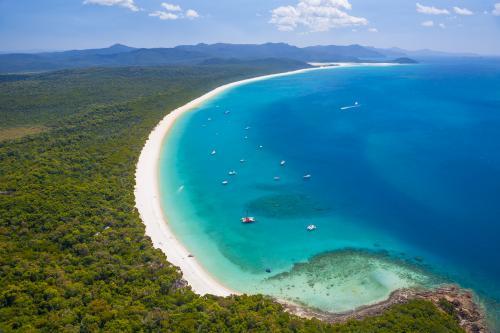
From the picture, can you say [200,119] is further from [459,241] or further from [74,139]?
[459,241]

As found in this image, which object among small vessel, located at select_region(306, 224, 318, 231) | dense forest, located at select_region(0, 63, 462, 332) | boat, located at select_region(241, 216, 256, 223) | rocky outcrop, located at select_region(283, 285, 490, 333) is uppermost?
dense forest, located at select_region(0, 63, 462, 332)

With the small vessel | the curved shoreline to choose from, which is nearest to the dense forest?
the curved shoreline

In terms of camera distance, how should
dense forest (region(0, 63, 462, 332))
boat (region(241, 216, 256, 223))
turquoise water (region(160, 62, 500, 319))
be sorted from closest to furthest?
1. dense forest (region(0, 63, 462, 332))
2. turquoise water (region(160, 62, 500, 319))
3. boat (region(241, 216, 256, 223))

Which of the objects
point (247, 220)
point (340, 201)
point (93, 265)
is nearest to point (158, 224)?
point (247, 220)

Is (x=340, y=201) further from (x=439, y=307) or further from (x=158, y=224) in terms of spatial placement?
(x=158, y=224)

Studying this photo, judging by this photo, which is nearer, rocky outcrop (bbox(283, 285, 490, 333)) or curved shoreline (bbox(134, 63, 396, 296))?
rocky outcrop (bbox(283, 285, 490, 333))

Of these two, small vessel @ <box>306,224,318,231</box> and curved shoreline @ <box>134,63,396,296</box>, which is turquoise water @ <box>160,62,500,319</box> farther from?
curved shoreline @ <box>134,63,396,296</box>
